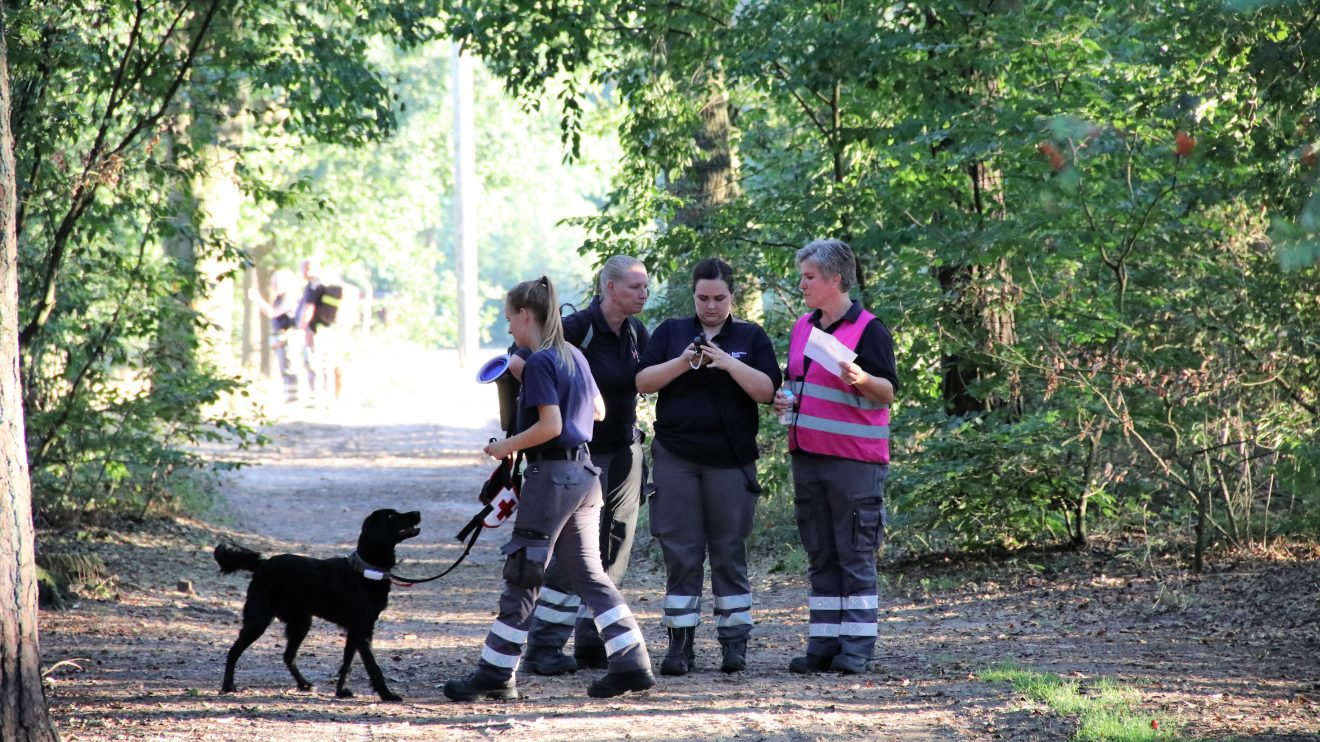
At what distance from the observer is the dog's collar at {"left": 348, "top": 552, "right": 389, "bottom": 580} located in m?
6.20

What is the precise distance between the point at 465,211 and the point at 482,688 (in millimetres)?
30012

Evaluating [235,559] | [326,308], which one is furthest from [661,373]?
[326,308]

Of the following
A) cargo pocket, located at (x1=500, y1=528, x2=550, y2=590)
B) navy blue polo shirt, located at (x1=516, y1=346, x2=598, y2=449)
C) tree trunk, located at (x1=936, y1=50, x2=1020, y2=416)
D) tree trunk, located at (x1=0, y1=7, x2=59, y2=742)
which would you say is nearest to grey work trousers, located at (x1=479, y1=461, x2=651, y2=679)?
cargo pocket, located at (x1=500, y1=528, x2=550, y2=590)

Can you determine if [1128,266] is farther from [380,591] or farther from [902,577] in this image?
[380,591]

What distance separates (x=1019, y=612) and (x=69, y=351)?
22.4 feet

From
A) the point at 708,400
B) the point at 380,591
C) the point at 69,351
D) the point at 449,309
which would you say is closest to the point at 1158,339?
the point at 708,400

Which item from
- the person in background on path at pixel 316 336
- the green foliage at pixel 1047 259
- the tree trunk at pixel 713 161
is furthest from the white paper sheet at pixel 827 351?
the person in background on path at pixel 316 336

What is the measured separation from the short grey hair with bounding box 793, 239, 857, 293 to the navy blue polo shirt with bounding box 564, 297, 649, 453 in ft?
3.04

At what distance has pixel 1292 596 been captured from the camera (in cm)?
805

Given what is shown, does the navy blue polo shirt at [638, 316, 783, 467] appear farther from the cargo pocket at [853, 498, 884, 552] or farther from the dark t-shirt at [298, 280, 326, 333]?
the dark t-shirt at [298, 280, 326, 333]

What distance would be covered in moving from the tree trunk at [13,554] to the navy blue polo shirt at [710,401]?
2741 mm

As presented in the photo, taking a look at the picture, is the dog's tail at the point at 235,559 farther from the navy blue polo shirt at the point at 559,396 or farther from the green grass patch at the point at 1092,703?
the green grass patch at the point at 1092,703

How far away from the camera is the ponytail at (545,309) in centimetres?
588

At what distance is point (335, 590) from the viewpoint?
621 cm
